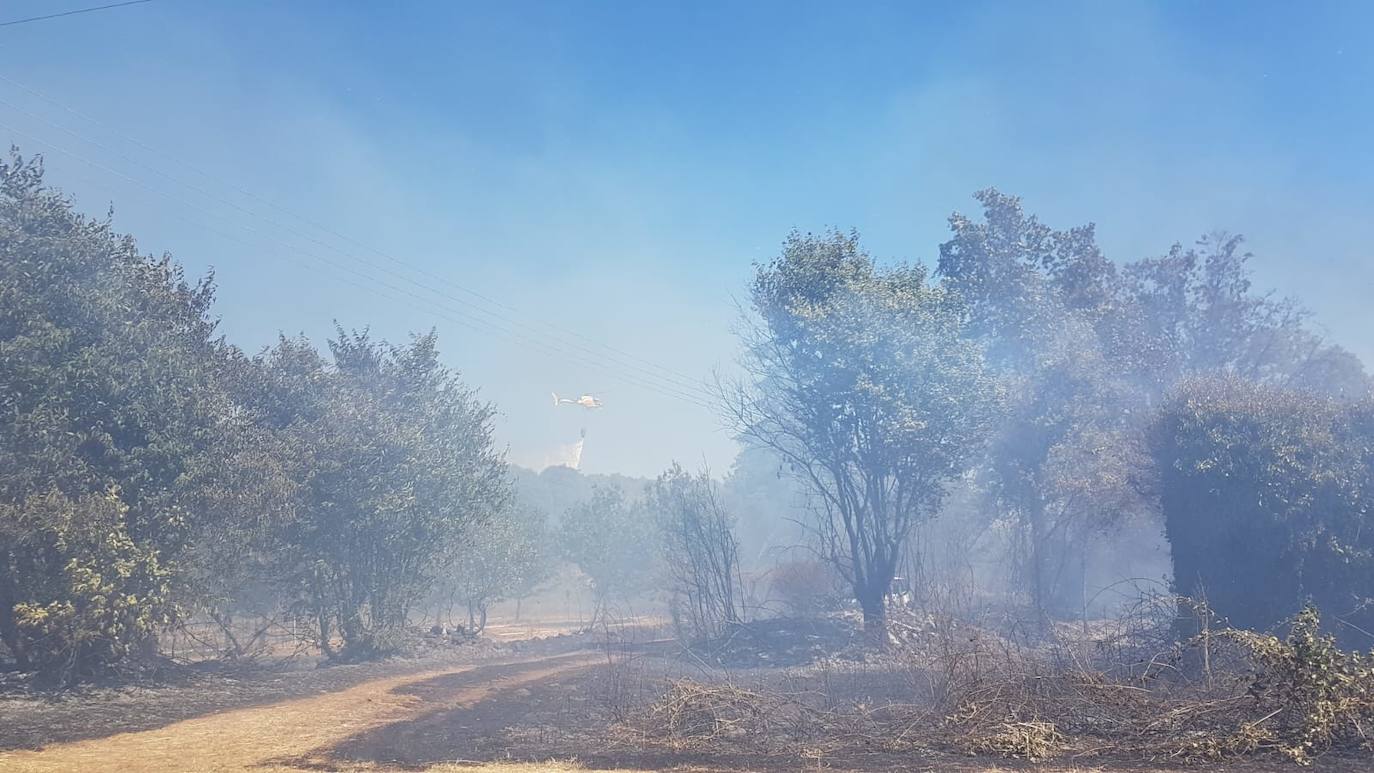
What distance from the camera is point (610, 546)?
6144 cm

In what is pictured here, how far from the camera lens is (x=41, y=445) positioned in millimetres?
16766

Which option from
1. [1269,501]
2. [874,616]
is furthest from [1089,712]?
[874,616]

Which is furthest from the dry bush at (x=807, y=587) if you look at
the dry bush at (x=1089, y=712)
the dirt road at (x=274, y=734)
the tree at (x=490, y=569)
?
the dry bush at (x=1089, y=712)

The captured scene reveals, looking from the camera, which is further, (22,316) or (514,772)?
(22,316)

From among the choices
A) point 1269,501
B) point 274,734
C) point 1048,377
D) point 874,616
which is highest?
point 1048,377

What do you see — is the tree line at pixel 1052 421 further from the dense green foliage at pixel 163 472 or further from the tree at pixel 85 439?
the tree at pixel 85 439

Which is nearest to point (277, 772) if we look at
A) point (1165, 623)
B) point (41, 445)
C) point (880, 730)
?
point (880, 730)

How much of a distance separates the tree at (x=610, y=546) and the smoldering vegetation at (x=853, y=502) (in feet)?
57.4

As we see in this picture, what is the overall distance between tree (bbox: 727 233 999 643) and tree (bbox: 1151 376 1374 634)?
5.81m

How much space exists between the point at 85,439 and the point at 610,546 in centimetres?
4561

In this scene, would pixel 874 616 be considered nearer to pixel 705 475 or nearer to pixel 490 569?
pixel 705 475

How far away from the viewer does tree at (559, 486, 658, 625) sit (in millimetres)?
61125

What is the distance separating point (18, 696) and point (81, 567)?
2.40 meters

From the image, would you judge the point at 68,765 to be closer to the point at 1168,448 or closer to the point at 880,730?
the point at 880,730
